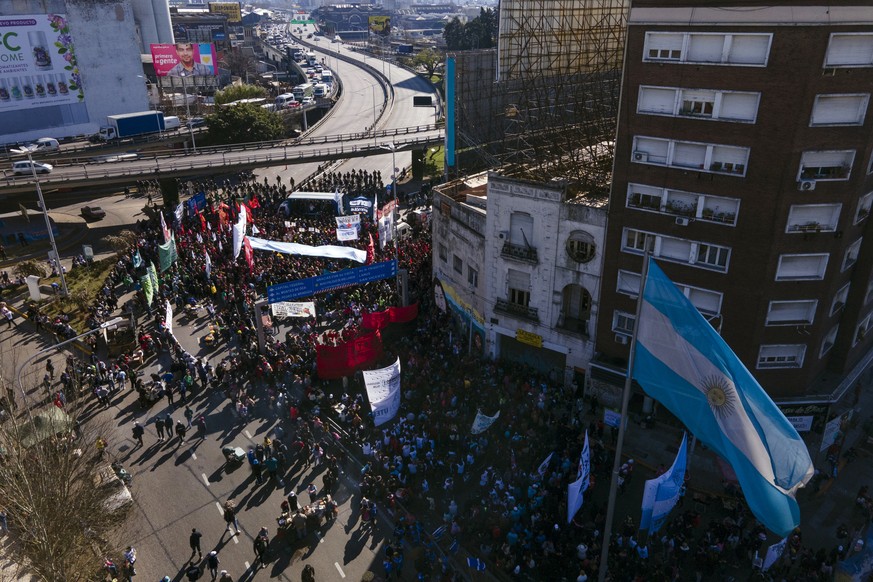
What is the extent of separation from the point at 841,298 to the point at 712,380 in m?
20.4

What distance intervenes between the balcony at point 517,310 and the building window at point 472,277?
8.27ft

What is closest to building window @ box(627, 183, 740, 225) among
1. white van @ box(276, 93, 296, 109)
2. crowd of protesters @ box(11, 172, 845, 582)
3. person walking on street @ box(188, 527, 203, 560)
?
crowd of protesters @ box(11, 172, 845, 582)

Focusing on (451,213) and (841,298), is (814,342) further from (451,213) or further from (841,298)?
(451,213)

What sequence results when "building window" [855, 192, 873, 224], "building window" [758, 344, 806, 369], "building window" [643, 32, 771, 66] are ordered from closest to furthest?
"building window" [643, 32, 771, 66], "building window" [855, 192, 873, 224], "building window" [758, 344, 806, 369]

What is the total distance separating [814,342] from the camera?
30438 mm

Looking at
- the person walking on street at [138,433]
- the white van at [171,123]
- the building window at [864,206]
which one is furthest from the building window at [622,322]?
the white van at [171,123]

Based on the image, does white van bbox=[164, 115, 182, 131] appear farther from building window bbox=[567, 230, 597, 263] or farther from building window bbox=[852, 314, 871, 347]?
building window bbox=[852, 314, 871, 347]

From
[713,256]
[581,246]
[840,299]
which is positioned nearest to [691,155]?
[713,256]

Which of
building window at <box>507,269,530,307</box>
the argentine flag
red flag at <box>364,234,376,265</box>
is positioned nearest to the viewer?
the argentine flag

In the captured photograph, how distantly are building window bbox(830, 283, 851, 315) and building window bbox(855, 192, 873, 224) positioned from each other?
143 inches

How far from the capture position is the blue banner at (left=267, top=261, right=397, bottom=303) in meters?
36.4

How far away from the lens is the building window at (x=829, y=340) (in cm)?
3192

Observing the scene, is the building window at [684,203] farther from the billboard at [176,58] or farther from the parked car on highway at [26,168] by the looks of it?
the billboard at [176,58]

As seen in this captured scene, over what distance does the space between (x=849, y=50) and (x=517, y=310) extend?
19907 millimetres
